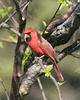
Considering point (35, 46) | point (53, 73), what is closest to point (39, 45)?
point (35, 46)

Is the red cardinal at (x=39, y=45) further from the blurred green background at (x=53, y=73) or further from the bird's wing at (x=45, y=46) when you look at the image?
the blurred green background at (x=53, y=73)

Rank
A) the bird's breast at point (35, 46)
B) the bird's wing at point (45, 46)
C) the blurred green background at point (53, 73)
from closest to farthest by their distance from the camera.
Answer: the bird's wing at point (45, 46) < the bird's breast at point (35, 46) < the blurred green background at point (53, 73)

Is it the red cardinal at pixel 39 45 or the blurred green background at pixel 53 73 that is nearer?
the red cardinal at pixel 39 45

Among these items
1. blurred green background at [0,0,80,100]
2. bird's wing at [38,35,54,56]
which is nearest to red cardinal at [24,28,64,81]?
bird's wing at [38,35,54,56]

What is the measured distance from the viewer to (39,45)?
283 centimetres

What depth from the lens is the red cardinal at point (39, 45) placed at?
2.59 metres

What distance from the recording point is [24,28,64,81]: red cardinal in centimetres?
259

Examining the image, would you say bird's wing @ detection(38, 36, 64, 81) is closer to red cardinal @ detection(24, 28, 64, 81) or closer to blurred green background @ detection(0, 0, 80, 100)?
red cardinal @ detection(24, 28, 64, 81)

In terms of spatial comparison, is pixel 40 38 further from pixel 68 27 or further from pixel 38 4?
pixel 38 4

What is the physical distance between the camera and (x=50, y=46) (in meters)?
2.55

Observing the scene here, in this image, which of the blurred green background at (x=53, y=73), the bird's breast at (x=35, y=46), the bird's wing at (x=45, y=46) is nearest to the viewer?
the bird's wing at (x=45, y=46)

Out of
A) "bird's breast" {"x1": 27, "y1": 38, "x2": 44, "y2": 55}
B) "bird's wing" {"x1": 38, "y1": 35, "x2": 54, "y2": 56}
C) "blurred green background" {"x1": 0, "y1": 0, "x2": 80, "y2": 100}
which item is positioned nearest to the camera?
"bird's wing" {"x1": 38, "y1": 35, "x2": 54, "y2": 56}

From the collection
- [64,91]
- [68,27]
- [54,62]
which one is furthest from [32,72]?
[64,91]

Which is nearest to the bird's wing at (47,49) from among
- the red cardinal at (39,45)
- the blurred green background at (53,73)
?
the red cardinal at (39,45)
